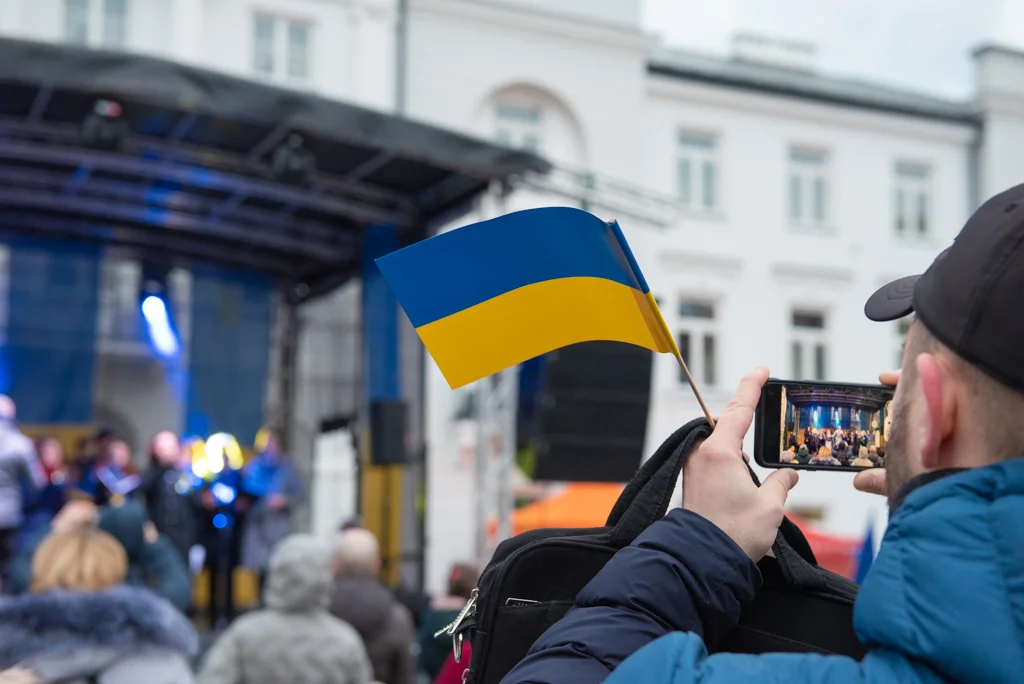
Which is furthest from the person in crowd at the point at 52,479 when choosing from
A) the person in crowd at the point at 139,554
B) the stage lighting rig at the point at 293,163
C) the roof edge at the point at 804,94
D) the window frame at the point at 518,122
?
the roof edge at the point at 804,94

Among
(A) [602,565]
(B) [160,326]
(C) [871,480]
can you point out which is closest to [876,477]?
(C) [871,480]

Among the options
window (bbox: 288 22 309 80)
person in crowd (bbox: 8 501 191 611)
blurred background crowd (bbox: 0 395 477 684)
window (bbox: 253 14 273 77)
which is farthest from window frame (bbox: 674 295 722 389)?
person in crowd (bbox: 8 501 191 611)

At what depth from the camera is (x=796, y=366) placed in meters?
20.8

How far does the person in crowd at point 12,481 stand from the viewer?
33.1ft

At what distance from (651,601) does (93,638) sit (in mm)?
2277

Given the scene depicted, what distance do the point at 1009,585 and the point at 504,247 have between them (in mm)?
609

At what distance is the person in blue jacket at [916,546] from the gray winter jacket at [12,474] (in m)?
10.1

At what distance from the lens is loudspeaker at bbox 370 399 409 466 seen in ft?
35.6

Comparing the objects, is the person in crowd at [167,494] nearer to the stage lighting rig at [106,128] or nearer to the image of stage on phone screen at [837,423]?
the stage lighting rig at [106,128]

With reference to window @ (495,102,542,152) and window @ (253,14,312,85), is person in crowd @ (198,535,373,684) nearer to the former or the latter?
window @ (253,14,312,85)

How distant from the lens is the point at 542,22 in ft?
61.7

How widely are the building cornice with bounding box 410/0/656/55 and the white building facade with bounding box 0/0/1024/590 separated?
Answer: 0.11ft

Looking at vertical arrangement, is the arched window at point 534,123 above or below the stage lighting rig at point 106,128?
above

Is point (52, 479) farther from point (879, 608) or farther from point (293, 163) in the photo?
point (879, 608)
